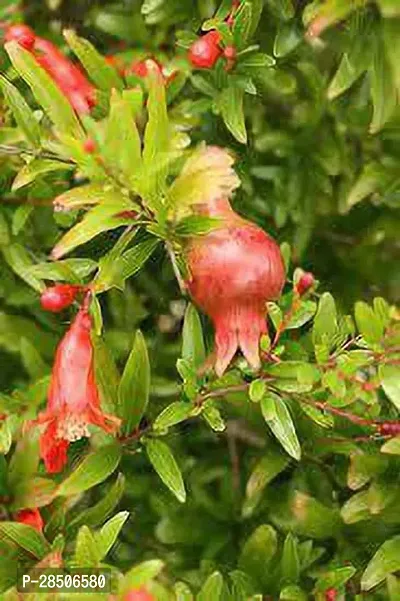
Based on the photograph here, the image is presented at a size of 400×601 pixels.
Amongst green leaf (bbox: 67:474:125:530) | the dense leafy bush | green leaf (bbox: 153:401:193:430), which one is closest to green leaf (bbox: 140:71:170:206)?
the dense leafy bush

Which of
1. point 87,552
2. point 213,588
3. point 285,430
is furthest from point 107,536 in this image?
point 285,430

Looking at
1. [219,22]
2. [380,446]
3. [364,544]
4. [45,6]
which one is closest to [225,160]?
[219,22]

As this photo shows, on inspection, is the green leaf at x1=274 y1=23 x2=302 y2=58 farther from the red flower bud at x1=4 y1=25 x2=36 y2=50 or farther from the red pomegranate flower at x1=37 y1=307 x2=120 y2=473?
the red pomegranate flower at x1=37 y1=307 x2=120 y2=473

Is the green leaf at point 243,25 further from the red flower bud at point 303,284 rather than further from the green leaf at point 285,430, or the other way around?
the green leaf at point 285,430

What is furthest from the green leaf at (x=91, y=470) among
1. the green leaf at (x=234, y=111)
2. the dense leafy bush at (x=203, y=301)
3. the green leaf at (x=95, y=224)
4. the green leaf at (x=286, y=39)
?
the green leaf at (x=286, y=39)

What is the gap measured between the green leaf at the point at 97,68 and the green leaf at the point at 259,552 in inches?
22.1

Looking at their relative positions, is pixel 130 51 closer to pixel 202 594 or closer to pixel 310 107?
pixel 310 107

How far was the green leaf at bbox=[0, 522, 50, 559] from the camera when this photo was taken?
1.29m

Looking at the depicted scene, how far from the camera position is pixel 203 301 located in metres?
1.26

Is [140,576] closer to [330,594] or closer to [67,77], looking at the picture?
[330,594]

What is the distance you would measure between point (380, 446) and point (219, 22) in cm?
52

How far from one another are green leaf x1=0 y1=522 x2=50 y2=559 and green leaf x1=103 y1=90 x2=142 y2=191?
1.32 ft

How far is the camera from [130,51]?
1610 millimetres

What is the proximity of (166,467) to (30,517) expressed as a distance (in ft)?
0.61
